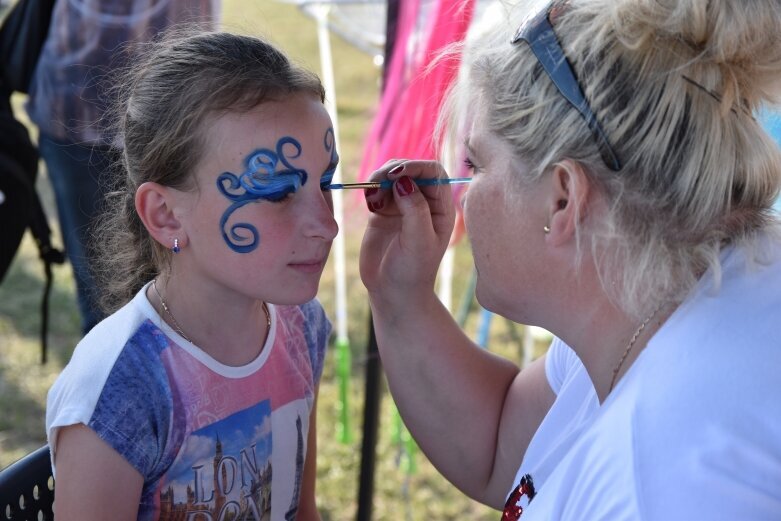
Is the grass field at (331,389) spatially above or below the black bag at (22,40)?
below

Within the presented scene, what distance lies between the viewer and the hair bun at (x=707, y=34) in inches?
41.0

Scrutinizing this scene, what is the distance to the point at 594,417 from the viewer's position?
1.13m

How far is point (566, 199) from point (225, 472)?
61cm

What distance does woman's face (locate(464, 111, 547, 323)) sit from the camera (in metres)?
1.17

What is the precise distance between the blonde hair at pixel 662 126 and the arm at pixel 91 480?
25.7 inches

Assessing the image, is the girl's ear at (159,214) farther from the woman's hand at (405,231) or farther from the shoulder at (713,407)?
the shoulder at (713,407)

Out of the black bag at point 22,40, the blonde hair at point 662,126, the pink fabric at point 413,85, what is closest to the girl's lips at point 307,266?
the blonde hair at point 662,126

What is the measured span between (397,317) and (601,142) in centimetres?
58

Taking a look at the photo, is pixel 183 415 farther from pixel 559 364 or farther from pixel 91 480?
pixel 559 364

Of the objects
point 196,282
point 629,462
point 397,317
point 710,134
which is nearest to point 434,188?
point 397,317

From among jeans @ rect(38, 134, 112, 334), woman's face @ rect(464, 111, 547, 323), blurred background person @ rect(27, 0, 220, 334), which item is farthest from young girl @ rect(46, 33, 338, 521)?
jeans @ rect(38, 134, 112, 334)

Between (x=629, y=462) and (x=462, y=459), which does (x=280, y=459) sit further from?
(x=629, y=462)

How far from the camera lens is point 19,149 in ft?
7.77

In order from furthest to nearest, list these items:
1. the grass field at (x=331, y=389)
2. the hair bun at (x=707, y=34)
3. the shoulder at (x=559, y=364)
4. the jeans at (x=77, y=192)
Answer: the grass field at (x=331, y=389) → the jeans at (x=77, y=192) → the shoulder at (x=559, y=364) → the hair bun at (x=707, y=34)
